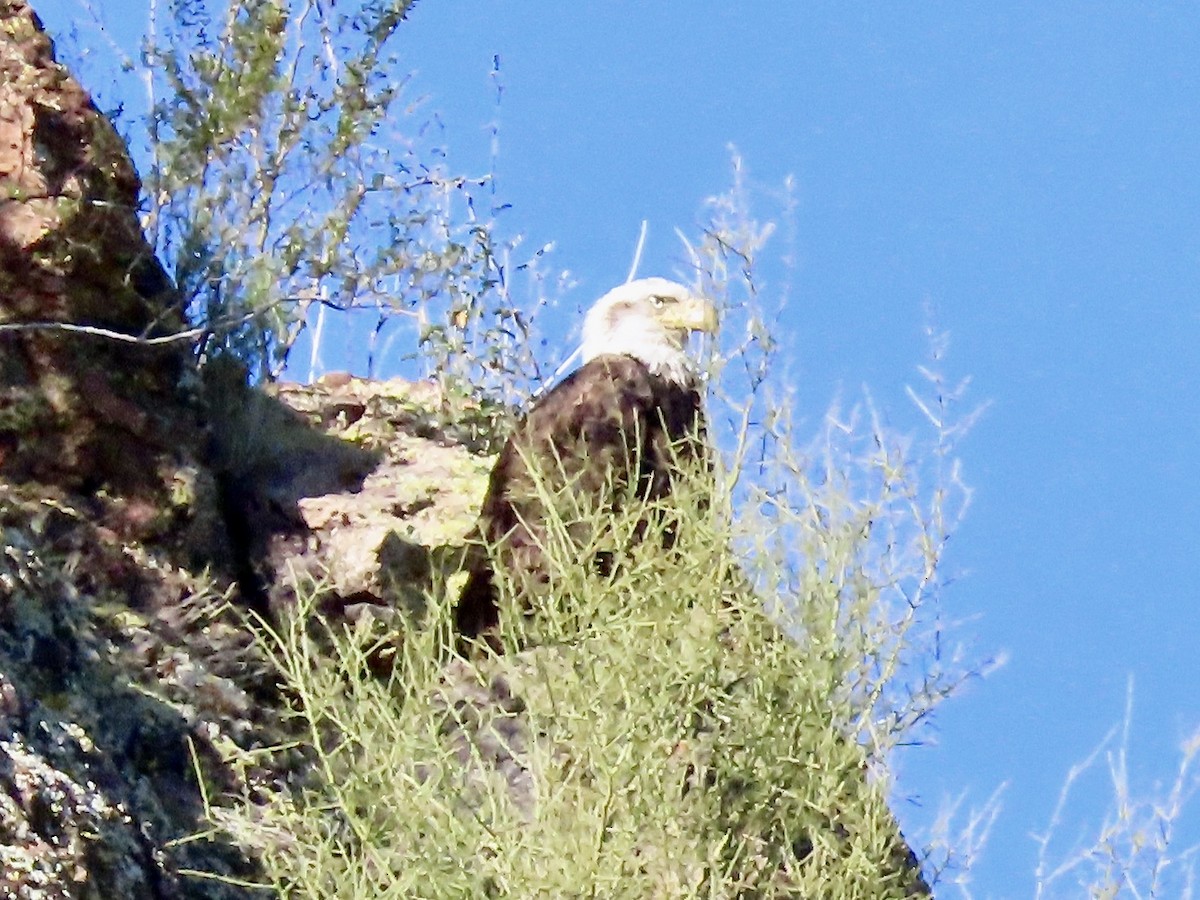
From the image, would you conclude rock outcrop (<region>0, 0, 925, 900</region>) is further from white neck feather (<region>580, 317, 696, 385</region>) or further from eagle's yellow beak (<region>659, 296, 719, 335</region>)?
eagle's yellow beak (<region>659, 296, 719, 335</region>)

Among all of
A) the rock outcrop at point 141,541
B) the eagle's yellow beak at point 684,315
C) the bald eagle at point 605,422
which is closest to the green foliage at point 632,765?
the rock outcrop at point 141,541

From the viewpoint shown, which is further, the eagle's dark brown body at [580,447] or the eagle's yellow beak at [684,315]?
the eagle's yellow beak at [684,315]

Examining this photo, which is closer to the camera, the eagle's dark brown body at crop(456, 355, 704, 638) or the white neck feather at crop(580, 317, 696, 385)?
the eagle's dark brown body at crop(456, 355, 704, 638)

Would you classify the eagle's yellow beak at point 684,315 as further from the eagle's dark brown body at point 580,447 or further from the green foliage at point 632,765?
the green foliage at point 632,765

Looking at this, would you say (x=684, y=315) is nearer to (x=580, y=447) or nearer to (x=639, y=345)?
(x=639, y=345)

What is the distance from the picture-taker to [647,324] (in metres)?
5.36

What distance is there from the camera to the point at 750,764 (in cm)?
332

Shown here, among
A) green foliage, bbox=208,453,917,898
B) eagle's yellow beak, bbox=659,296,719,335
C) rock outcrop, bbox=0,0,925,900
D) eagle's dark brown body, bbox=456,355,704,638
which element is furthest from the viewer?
eagle's yellow beak, bbox=659,296,719,335

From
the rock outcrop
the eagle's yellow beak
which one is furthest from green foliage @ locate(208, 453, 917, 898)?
the eagle's yellow beak

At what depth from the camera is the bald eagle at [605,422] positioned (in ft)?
15.0

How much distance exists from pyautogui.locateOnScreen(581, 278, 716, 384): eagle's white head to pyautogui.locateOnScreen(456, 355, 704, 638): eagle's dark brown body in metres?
0.06

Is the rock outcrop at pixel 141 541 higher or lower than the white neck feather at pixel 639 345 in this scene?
lower

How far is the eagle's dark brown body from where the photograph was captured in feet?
15.0

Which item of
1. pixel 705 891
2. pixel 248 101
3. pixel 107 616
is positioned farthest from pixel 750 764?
pixel 248 101
